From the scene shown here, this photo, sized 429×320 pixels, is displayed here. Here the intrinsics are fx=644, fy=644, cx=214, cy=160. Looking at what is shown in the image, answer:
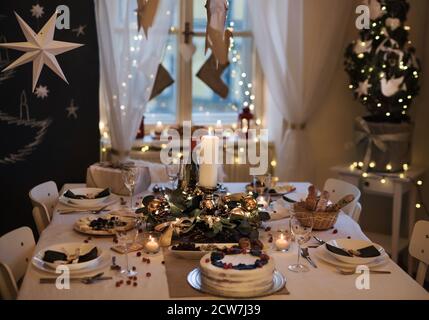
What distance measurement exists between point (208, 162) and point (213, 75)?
7.14ft

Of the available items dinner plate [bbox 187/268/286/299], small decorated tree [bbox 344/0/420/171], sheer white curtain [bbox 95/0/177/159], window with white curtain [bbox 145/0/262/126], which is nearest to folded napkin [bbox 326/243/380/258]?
dinner plate [bbox 187/268/286/299]

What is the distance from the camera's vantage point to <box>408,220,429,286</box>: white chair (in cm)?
243

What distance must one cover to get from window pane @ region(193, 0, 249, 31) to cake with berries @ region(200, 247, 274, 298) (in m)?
2.68

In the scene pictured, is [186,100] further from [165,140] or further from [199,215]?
[199,215]

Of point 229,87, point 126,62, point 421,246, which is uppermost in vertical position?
point 126,62

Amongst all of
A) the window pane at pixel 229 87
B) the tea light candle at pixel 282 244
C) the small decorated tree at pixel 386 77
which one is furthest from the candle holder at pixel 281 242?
the window pane at pixel 229 87

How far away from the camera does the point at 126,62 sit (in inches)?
158

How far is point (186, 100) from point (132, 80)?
0.55 m

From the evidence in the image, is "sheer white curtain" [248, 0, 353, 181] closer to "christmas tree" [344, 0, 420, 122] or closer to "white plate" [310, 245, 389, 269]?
"christmas tree" [344, 0, 420, 122]

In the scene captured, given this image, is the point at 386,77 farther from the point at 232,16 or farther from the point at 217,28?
the point at 217,28

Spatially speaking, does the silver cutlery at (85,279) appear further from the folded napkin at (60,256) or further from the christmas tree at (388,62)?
the christmas tree at (388,62)

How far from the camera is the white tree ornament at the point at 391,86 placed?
155 inches

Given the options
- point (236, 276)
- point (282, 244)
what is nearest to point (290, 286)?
point (236, 276)

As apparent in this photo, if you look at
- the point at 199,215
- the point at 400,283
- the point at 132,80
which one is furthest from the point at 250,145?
the point at 400,283
